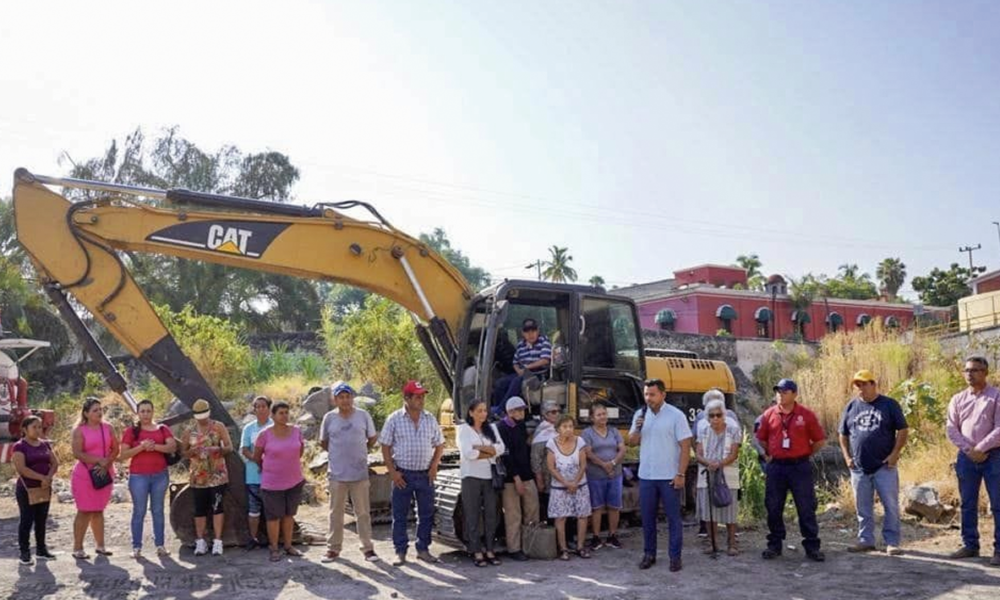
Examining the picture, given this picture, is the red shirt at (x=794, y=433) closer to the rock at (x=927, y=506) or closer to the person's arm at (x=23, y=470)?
the rock at (x=927, y=506)

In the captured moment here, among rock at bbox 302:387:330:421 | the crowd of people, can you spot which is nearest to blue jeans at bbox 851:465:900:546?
the crowd of people

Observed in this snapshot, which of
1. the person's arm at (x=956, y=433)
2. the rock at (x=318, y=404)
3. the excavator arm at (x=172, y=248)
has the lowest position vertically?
the person's arm at (x=956, y=433)

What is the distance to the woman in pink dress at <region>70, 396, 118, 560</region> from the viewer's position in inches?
318

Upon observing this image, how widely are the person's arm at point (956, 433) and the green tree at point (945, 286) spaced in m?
53.3

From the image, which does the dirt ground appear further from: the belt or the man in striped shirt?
the man in striped shirt

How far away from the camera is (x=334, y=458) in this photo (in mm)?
8164

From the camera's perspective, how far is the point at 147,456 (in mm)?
8273

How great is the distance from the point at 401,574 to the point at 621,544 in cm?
252

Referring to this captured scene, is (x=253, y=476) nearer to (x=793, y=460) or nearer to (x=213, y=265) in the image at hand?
(x=793, y=460)

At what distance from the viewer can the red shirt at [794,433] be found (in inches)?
313

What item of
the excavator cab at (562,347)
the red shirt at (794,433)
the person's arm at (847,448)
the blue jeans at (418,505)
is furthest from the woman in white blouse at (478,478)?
the person's arm at (847,448)

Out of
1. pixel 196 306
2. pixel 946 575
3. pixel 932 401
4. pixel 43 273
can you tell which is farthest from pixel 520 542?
pixel 196 306

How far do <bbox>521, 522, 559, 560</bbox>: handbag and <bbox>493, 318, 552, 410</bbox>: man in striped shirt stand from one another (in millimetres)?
1252

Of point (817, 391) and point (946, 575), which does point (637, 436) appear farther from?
point (817, 391)
